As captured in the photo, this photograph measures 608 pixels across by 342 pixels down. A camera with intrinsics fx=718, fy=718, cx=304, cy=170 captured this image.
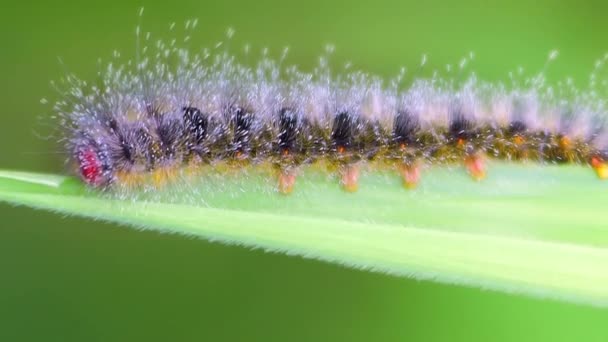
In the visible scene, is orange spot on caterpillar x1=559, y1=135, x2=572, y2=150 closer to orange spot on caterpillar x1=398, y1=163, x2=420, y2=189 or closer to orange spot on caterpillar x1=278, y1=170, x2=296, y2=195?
orange spot on caterpillar x1=398, y1=163, x2=420, y2=189

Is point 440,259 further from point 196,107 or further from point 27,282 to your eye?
point 27,282

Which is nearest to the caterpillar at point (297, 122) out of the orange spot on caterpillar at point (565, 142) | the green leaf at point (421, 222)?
the orange spot on caterpillar at point (565, 142)

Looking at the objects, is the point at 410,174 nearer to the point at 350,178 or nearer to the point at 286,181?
the point at 350,178

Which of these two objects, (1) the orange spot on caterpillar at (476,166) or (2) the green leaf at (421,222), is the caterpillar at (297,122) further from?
(2) the green leaf at (421,222)

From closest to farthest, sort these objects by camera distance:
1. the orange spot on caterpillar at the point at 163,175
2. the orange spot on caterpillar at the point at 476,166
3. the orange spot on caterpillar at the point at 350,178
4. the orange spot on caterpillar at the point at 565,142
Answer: the orange spot on caterpillar at the point at 350,178
the orange spot on caterpillar at the point at 476,166
the orange spot on caterpillar at the point at 163,175
the orange spot on caterpillar at the point at 565,142

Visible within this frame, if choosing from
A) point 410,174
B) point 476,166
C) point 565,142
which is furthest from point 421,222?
point 565,142

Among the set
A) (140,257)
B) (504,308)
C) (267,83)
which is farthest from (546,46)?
(140,257)
